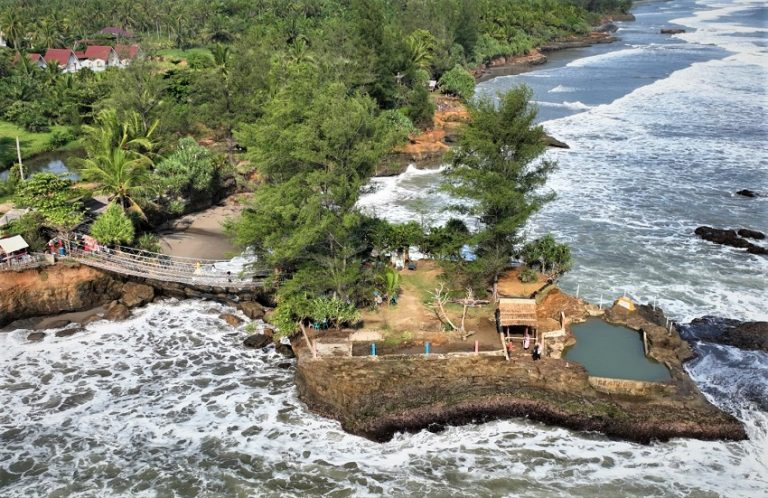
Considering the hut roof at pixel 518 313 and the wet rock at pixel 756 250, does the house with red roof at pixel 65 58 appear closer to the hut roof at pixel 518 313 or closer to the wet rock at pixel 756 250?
the hut roof at pixel 518 313

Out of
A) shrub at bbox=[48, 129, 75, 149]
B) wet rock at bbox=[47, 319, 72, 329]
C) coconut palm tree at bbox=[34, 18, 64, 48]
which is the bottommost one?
wet rock at bbox=[47, 319, 72, 329]

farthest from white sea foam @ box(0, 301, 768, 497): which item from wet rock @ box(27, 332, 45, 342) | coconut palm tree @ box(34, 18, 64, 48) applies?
coconut palm tree @ box(34, 18, 64, 48)

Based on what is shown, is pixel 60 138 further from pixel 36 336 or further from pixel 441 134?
pixel 36 336

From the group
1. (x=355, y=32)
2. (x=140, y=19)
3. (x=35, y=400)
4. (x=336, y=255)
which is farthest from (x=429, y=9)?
(x=35, y=400)

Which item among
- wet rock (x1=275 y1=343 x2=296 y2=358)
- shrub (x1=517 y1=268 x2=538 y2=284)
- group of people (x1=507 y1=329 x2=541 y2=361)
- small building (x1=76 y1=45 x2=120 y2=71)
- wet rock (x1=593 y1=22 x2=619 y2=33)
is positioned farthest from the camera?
wet rock (x1=593 y1=22 x2=619 y2=33)

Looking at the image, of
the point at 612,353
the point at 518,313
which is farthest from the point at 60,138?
the point at 612,353

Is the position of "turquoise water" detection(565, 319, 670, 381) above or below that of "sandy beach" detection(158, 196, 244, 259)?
below

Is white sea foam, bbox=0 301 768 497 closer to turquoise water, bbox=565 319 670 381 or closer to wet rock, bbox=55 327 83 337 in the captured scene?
wet rock, bbox=55 327 83 337
